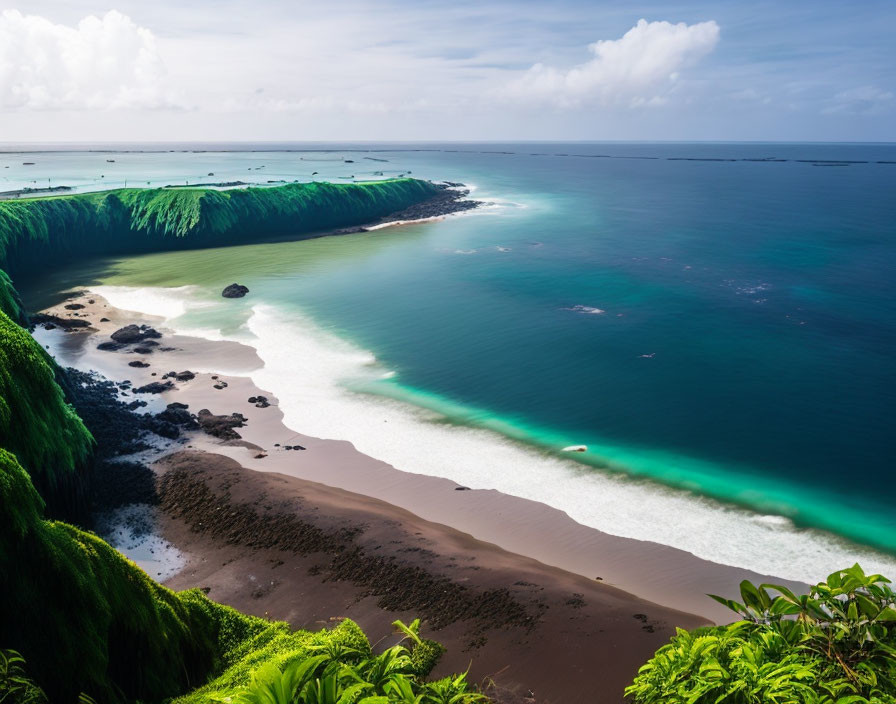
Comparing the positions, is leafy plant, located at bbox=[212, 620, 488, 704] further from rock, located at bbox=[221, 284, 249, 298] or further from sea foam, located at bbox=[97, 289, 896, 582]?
rock, located at bbox=[221, 284, 249, 298]

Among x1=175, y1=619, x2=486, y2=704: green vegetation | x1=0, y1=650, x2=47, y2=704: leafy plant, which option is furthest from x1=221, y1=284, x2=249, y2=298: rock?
x1=0, y1=650, x2=47, y2=704: leafy plant

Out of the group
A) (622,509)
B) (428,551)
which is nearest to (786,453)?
(622,509)

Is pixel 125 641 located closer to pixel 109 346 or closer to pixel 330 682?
pixel 330 682

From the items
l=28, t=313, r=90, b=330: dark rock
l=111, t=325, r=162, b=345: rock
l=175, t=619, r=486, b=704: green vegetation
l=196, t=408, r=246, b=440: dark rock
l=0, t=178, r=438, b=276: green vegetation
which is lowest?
l=196, t=408, r=246, b=440: dark rock

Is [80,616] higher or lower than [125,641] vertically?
higher

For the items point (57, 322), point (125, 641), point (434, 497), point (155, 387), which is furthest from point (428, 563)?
point (57, 322)

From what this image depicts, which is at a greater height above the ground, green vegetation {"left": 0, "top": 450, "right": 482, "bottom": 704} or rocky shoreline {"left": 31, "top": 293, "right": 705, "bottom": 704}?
green vegetation {"left": 0, "top": 450, "right": 482, "bottom": 704}

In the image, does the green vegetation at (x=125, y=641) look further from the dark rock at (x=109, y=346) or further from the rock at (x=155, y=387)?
the dark rock at (x=109, y=346)
